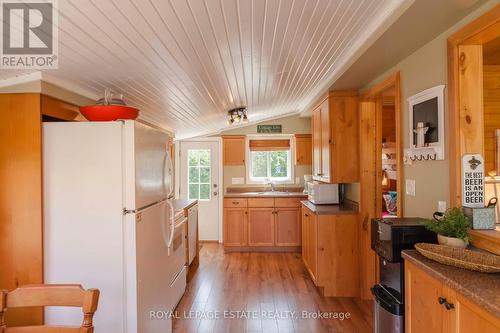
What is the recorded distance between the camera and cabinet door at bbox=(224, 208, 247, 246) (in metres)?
4.84

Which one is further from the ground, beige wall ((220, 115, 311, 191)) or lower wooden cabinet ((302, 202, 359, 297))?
beige wall ((220, 115, 311, 191))

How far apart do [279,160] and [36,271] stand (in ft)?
13.9

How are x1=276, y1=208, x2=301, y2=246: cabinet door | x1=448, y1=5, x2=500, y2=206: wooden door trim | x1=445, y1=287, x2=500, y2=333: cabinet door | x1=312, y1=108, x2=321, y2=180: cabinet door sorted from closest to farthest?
x1=445, y1=287, x2=500, y2=333: cabinet door, x1=448, y1=5, x2=500, y2=206: wooden door trim, x1=312, y1=108, x2=321, y2=180: cabinet door, x1=276, y1=208, x2=301, y2=246: cabinet door

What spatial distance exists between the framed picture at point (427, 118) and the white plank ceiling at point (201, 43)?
564 millimetres

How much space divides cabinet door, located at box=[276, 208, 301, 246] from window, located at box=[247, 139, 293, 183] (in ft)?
2.58

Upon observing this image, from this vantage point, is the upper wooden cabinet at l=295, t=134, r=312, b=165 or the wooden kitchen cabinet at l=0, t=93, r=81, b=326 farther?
the upper wooden cabinet at l=295, t=134, r=312, b=165

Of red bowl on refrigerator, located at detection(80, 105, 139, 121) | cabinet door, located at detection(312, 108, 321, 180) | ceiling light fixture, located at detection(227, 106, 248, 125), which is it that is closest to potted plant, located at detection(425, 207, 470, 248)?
red bowl on refrigerator, located at detection(80, 105, 139, 121)

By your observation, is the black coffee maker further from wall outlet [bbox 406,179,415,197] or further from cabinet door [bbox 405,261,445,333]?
wall outlet [bbox 406,179,415,197]

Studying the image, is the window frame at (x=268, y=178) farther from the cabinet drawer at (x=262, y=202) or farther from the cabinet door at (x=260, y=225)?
the cabinet door at (x=260, y=225)

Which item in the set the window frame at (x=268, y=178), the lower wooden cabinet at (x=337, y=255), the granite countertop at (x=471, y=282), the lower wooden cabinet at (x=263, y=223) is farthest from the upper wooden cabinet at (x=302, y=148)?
the granite countertop at (x=471, y=282)

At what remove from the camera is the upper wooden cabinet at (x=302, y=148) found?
532cm

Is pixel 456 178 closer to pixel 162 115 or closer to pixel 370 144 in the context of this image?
pixel 370 144

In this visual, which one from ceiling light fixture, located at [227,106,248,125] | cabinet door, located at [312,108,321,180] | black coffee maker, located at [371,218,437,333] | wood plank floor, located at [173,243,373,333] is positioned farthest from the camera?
ceiling light fixture, located at [227,106,248,125]

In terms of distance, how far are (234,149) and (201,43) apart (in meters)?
3.59
